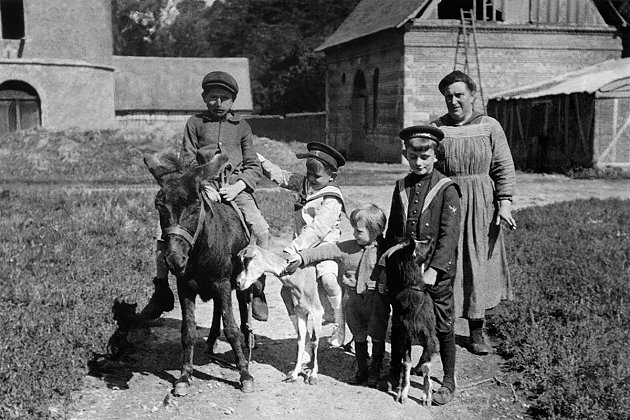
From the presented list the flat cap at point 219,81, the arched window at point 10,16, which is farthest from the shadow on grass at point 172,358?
the arched window at point 10,16

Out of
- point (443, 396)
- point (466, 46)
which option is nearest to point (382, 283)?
point (443, 396)

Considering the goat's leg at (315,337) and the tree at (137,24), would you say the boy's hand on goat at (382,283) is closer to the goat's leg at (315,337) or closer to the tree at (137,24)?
the goat's leg at (315,337)

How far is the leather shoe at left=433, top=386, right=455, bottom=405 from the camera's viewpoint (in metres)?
4.96

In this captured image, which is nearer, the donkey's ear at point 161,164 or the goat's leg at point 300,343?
A: the donkey's ear at point 161,164

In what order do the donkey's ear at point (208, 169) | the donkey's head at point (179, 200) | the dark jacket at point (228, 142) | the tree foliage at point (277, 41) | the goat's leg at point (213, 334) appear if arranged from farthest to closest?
the tree foliage at point (277, 41)
the goat's leg at point (213, 334)
the dark jacket at point (228, 142)
the donkey's ear at point (208, 169)
the donkey's head at point (179, 200)

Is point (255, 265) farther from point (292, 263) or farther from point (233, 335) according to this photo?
point (233, 335)

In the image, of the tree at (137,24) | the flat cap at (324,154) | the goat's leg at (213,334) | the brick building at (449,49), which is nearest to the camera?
the flat cap at (324,154)

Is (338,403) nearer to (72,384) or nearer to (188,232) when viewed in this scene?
(188,232)

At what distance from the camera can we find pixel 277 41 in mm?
58188

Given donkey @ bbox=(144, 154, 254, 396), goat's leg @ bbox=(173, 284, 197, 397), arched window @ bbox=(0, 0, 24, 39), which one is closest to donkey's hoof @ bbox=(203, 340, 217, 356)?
donkey @ bbox=(144, 154, 254, 396)

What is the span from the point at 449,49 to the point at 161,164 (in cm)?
2254

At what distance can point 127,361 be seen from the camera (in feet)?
19.2

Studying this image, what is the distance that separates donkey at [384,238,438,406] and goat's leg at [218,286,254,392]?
107 centimetres

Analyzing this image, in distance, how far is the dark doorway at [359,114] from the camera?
30.0 meters
